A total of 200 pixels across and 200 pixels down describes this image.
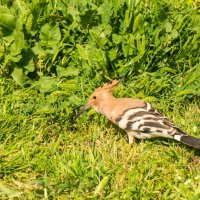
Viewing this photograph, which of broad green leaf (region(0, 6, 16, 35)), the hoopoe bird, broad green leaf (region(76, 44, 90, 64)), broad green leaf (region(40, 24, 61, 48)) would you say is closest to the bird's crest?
the hoopoe bird

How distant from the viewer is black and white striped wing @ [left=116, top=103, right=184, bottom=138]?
334 centimetres

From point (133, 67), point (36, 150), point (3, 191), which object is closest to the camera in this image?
point (3, 191)

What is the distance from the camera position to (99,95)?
11.9ft

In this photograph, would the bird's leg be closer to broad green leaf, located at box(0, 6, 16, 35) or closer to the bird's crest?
the bird's crest

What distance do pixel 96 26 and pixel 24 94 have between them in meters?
0.81

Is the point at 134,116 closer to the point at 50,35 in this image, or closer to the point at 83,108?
the point at 83,108

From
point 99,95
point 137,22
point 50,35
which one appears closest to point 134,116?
point 99,95

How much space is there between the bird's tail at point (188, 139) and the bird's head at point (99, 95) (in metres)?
0.64

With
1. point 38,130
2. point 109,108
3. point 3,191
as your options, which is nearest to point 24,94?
point 38,130

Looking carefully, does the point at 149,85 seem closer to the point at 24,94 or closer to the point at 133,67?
the point at 133,67

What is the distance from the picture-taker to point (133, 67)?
12.7 ft

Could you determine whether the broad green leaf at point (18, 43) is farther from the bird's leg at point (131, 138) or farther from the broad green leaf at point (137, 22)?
the bird's leg at point (131, 138)

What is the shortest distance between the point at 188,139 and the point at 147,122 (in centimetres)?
31

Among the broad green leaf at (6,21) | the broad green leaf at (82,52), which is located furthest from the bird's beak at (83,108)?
the broad green leaf at (6,21)
